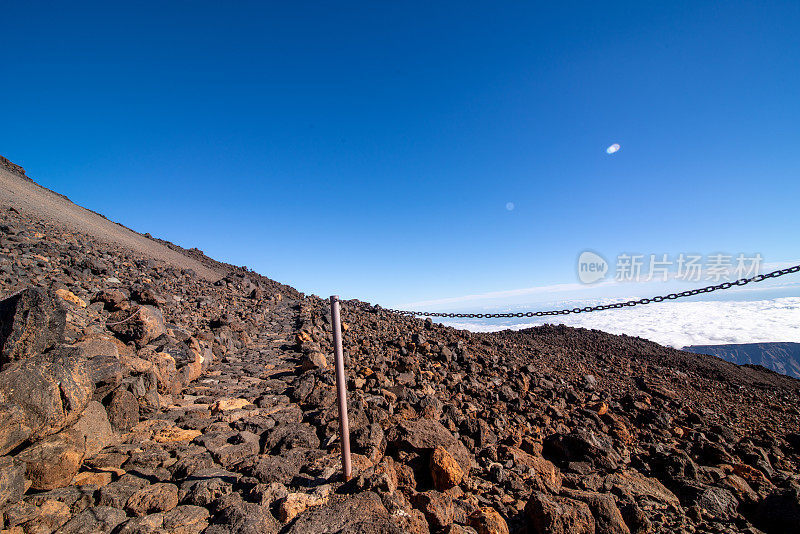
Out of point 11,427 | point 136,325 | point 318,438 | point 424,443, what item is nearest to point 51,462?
point 11,427

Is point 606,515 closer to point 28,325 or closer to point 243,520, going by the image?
point 243,520

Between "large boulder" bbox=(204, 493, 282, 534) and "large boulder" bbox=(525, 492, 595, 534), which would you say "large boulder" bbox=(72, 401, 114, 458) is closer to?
"large boulder" bbox=(204, 493, 282, 534)

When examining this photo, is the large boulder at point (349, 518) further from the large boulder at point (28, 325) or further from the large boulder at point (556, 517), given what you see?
the large boulder at point (28, 325)

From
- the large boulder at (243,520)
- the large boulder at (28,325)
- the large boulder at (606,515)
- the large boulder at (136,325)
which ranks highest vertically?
the large boulder at (28,325)

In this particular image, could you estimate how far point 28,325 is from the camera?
3.38 meters

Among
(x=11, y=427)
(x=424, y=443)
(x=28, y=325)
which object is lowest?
(x=424, y=443)

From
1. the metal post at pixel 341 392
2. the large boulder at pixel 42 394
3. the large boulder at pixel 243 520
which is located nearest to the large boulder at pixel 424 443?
the metal post at pixel 341 392

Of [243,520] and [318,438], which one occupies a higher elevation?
[243,520]

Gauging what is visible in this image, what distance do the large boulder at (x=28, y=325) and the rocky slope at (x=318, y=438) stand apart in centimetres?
1

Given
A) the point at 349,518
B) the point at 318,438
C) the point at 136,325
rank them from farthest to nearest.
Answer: the point at 136,325 → the point at 318,438 → the point at 349,518

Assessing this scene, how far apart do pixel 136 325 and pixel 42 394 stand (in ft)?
11.1

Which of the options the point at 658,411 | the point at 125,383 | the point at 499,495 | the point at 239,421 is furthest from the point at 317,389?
the point at 658,411

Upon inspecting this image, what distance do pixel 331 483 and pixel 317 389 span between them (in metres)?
2.54

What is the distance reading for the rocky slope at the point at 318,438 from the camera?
2.46 m
